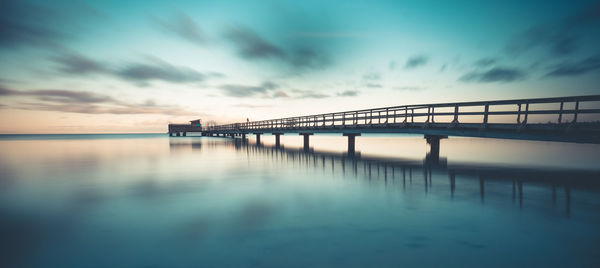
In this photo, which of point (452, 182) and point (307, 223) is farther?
point (452, 182)

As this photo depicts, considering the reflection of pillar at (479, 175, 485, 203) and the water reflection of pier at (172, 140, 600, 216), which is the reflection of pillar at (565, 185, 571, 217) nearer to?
the water reflection of pier at (172, 140, 600, 216)

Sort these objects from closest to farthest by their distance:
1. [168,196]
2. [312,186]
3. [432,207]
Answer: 1. [432,207]
2. [168,196]
3. [312,186]

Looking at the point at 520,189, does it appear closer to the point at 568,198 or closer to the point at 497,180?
the point at 568,198

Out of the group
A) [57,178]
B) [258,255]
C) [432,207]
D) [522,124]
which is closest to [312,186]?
[432,207]

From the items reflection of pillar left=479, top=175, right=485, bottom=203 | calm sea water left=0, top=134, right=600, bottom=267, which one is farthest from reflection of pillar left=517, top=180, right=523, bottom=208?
reflection of pillar left=479, top=175, right=485, bottom=203

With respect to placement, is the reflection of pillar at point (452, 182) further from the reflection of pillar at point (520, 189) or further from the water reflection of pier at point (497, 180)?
the reflection of pillar at point (520, 189)

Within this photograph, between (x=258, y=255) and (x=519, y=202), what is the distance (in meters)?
6.54

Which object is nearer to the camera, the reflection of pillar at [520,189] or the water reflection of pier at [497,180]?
the reflection of pillar at [520,189]

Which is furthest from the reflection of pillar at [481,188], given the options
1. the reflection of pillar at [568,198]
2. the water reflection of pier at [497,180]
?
the reflection of pillar at [568,198]

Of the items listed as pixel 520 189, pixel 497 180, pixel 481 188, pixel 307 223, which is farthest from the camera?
pixel 497 180

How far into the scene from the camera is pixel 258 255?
12.2 feet

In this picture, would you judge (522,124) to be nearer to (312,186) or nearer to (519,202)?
(519,202)

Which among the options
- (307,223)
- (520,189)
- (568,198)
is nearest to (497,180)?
(520,189)

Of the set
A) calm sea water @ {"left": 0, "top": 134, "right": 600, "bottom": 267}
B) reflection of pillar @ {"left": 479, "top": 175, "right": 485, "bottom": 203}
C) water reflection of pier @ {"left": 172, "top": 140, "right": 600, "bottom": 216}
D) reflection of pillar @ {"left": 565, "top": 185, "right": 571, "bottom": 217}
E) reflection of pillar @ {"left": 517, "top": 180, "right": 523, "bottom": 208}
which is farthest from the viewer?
water reflection of pier @ {"left": 172, "top": 140, "right": 600, "bottom": 216}
